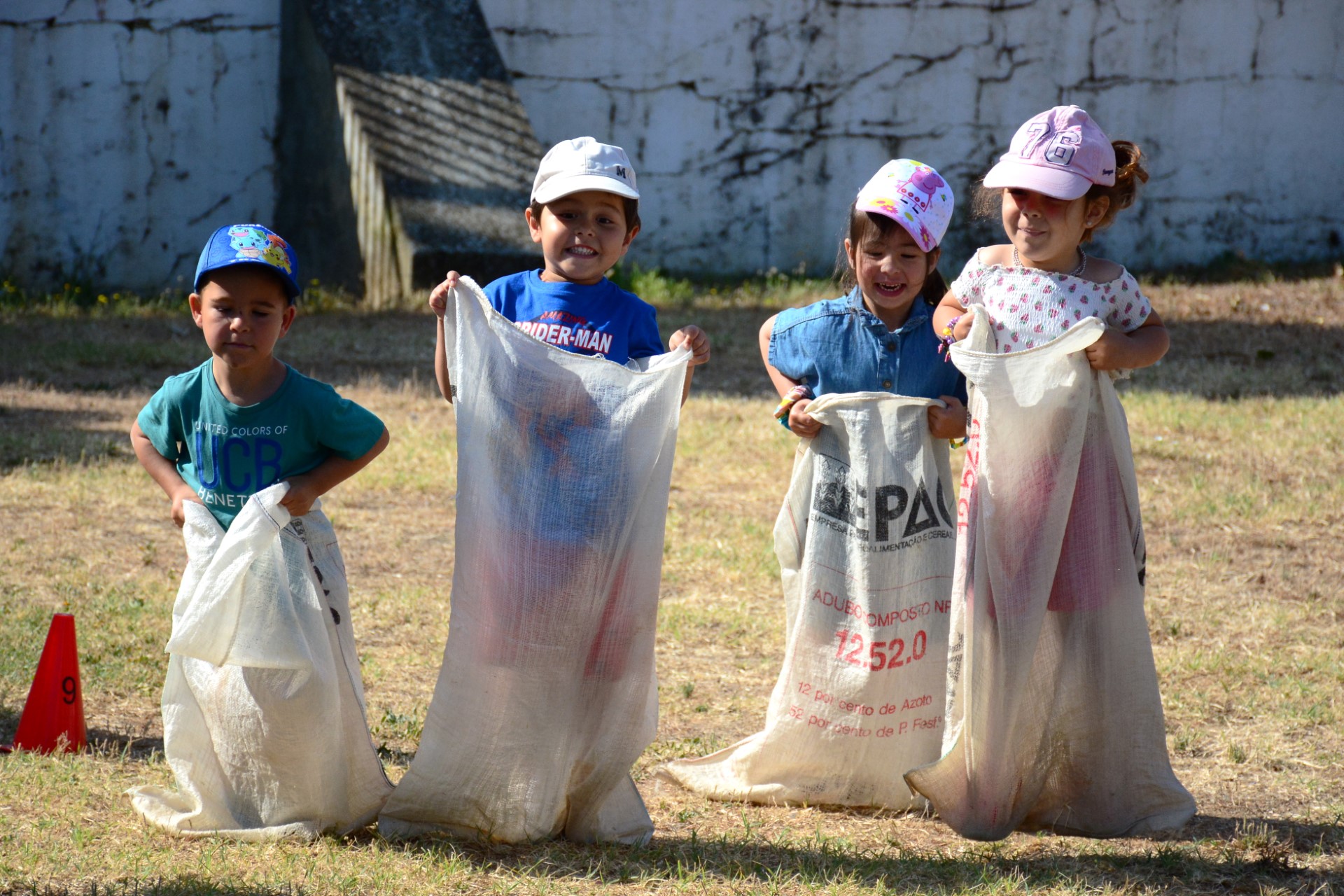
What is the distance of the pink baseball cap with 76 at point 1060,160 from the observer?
2.91 m

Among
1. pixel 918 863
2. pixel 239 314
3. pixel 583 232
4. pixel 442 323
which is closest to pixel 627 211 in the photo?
pixel 583 232

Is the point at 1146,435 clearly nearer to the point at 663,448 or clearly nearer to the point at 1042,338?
the point at 1042,338

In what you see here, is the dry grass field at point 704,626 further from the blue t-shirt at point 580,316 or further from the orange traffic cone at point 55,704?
the blue t-shirt at point 580,316

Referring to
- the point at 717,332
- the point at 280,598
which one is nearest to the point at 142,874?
the point at 280,598

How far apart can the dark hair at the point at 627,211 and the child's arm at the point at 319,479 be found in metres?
0.57

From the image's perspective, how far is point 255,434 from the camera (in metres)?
2.90

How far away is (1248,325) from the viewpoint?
31.6ft

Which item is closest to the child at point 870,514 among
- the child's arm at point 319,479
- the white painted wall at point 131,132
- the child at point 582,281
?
the child at point 582,281

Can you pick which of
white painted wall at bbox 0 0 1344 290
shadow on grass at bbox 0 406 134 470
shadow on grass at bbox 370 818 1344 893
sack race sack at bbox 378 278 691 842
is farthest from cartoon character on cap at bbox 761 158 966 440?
white painted wall at bbox 0 0 1344 290

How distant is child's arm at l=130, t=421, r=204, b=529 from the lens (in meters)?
2.90

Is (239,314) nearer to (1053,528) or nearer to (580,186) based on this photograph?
(580,186)

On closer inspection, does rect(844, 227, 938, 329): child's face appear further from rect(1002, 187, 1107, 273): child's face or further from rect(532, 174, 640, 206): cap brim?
rect(532, 174, 640, 206): cap brim

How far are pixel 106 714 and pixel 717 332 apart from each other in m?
6.10

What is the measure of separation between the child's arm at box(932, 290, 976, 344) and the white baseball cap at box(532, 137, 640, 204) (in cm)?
70
